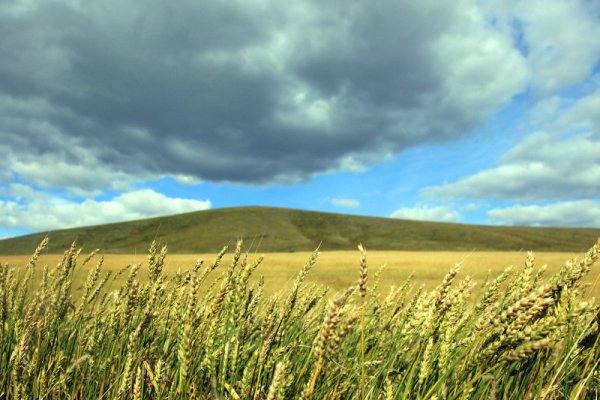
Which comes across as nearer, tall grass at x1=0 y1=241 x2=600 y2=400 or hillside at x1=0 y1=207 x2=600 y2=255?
tall grass at x1=0 y1=241 x2=600 y2=400

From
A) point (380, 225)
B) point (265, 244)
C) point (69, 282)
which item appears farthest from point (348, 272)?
point (380, 225)

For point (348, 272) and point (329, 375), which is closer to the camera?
point (329, 375)

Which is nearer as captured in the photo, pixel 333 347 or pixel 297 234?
pixel 333 347

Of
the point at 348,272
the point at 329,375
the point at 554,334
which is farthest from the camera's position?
the point at 348,272

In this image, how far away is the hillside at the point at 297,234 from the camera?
7006 centimetres

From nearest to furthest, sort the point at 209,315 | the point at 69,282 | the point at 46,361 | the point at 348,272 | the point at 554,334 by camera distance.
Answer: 1. the point at 554,334
2. the point at 209,315
3. the point at 46,361
4. the point at 69,282
5. the point at 348,272

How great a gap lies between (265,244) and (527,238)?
54764mm

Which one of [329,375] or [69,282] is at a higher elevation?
[69,282]

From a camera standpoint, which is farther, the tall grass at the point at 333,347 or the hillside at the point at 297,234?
the hillside at the point at 297,234

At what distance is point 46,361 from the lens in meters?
2.95

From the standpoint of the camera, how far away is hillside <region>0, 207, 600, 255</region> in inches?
2758

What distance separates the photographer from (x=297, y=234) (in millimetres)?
78188

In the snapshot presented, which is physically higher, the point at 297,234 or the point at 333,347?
the point at 297,234

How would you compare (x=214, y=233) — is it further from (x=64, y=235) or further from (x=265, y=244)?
(x=64, y=235)
